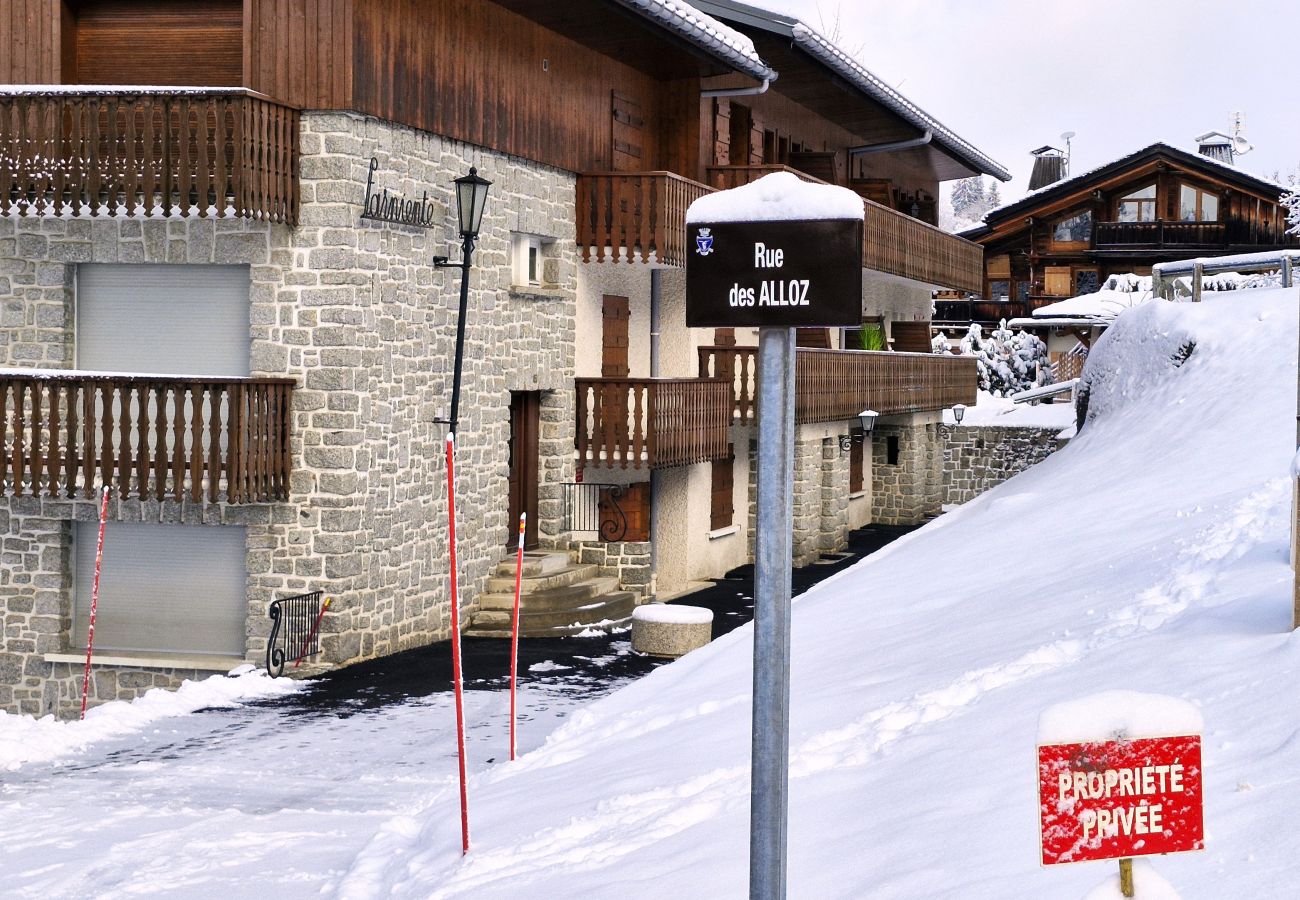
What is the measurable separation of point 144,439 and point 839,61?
1460 cm

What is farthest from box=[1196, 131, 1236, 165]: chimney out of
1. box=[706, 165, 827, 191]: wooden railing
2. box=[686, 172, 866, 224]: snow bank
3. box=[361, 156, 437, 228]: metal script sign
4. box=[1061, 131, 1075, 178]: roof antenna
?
box=[686, 172, 866, 224]: snow bank

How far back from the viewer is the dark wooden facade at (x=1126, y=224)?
50062 millimetres

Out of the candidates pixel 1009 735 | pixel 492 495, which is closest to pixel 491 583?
pixel 492 495

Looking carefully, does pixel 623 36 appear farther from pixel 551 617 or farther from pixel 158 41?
pixel 551 617

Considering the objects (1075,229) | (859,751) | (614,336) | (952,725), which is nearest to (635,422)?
(614,336)

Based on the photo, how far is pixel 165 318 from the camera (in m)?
16.8

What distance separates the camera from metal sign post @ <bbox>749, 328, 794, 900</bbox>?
13.3 feet

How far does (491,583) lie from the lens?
64.8 ft

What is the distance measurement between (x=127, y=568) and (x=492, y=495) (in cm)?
453

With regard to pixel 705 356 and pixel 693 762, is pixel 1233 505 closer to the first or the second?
pixel 693 762

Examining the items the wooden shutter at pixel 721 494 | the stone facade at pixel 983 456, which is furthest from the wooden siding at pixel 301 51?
the stone facade at pixel 983 456

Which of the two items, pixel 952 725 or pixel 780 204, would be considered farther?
pixel 952 725

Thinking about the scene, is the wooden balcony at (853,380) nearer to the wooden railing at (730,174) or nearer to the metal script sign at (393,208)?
the wooden railing at (730,174)

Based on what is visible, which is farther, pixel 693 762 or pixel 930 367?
pixel 930 367
